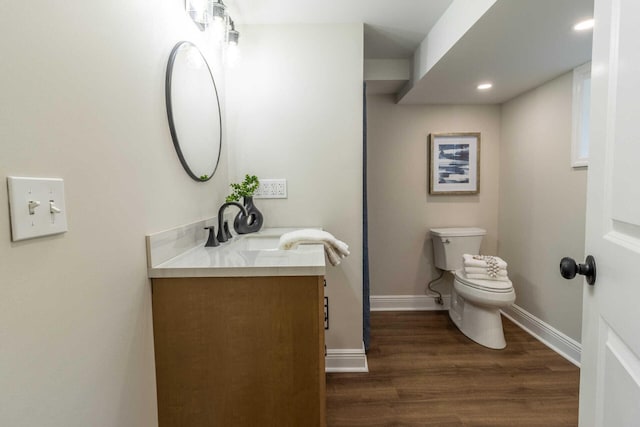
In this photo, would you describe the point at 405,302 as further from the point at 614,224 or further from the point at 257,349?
the point at 614,224

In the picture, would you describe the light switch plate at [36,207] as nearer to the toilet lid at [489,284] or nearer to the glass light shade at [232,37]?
the glass light shade at [232,37]

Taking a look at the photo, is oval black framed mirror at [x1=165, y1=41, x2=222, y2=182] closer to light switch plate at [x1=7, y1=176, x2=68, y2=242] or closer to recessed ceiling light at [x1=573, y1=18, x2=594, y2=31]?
light switch plate at [x1=7, y1=176, x2=68, y2=242]

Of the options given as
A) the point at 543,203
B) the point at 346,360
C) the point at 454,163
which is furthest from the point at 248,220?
the point at 543,203

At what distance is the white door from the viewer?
0.56 metres

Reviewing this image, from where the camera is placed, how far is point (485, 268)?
2.28m

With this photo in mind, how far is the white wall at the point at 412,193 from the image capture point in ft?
9.25

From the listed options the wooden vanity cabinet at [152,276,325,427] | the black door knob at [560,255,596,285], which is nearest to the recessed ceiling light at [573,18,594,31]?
the black door knob at [560,255,596,285]

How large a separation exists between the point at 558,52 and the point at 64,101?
7.64 ft

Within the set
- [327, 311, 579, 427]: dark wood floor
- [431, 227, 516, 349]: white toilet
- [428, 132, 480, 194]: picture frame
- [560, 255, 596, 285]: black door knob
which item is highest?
[428, 132, 480, 194]: picture frame

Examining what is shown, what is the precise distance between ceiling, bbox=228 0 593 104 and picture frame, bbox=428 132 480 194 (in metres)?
0.50

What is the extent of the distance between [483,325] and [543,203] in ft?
3.42

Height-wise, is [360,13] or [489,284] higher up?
[360,13]

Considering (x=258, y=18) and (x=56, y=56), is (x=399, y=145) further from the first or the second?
(x=56, y=56)

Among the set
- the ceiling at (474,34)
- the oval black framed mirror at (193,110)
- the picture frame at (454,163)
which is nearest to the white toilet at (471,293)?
the picture frame at (454,163)
